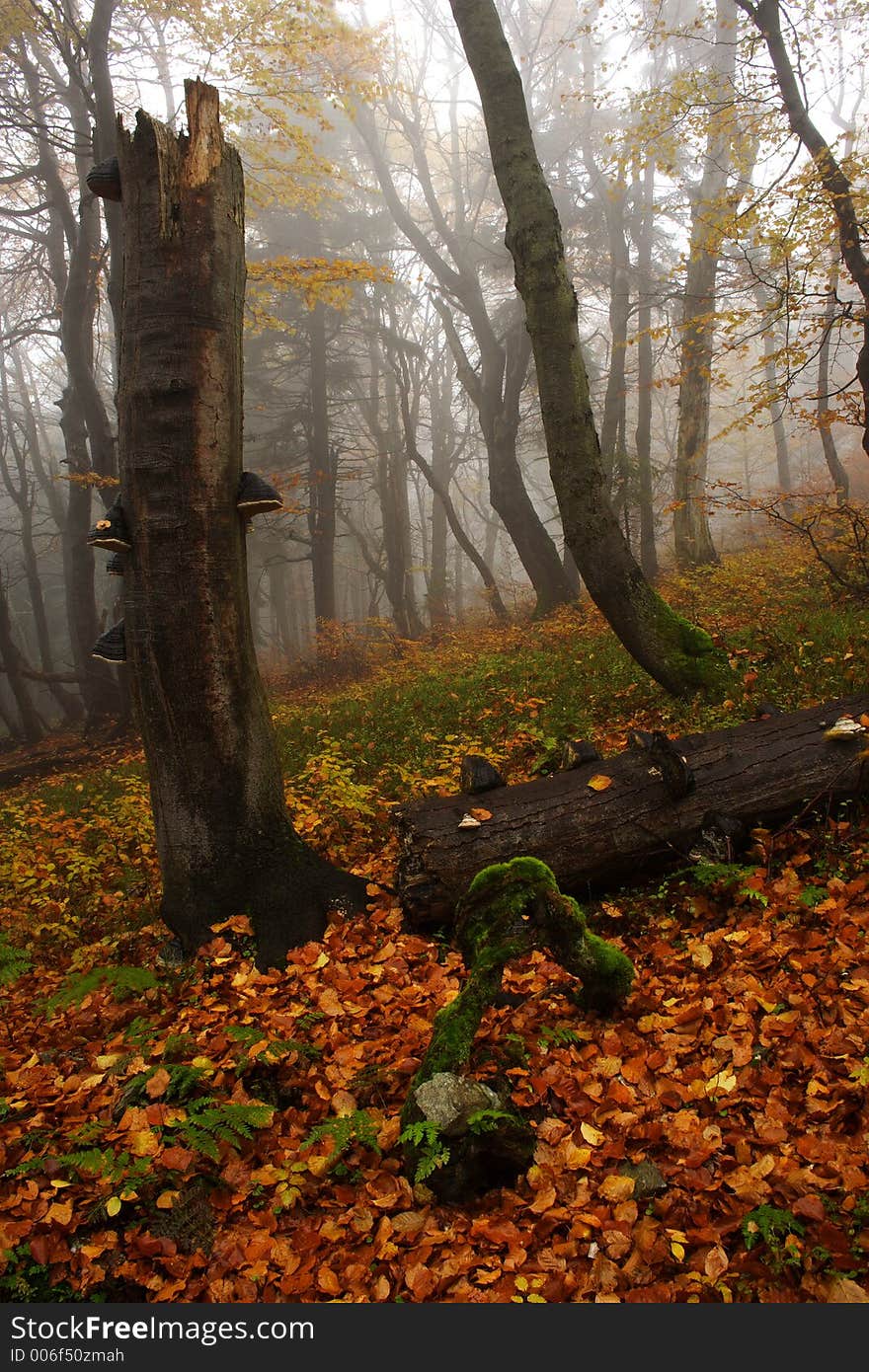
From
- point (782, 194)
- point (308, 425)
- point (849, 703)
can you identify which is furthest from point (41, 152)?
point (849, 703)

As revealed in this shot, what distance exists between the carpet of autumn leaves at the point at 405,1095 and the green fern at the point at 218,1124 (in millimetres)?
12

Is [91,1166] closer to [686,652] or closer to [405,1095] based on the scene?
[405,1095]

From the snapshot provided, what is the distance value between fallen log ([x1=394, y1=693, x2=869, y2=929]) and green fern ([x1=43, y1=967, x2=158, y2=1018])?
152 centimetres

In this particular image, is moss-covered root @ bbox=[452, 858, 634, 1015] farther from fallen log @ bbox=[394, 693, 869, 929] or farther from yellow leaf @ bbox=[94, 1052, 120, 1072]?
yellow leaf @ bbox=[94, 1052, 120, 1072]

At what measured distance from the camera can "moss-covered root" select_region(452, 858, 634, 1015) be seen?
10.3 ft

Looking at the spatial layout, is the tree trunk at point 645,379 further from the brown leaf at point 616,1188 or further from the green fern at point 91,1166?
the green fern at point 91,1166

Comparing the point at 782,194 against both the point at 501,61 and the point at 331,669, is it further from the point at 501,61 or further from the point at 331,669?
the point at 331,669

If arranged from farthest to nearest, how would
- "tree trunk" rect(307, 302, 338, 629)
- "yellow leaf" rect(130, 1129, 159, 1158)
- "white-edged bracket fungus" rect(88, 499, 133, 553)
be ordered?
1. "tree trunk" rect(307, 302, 338, 629)
2. "white-edged bracket fungus" rect(88, 499, 133, 553)
3. "yellow leaf" rect(130, 1129, 159, 1158)

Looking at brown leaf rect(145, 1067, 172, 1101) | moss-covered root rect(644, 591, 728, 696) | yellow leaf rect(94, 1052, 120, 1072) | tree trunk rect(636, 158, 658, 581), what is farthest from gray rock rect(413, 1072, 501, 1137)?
tree trunk rect(636, 158, 658, 581)

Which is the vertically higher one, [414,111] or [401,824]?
[414,111]

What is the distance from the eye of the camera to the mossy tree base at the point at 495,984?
2.63 metres

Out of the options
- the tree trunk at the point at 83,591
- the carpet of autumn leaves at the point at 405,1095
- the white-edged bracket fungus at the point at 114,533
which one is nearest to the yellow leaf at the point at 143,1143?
the carpet of autumn leaves at the point at 405,1095

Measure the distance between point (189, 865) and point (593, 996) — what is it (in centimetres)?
248

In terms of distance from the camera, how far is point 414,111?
18.1 metres
